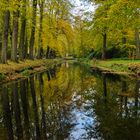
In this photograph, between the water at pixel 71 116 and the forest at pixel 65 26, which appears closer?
the water at pixel 71 116

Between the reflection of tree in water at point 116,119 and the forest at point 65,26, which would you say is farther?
the forest at point 65,26

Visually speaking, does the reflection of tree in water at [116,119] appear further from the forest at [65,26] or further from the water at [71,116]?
the forest at [65,26]

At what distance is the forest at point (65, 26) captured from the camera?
82.8 feet

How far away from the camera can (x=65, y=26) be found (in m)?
60.6

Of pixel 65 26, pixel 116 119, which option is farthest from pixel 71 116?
pixel 65 26

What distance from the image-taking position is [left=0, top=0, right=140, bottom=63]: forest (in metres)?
25.2

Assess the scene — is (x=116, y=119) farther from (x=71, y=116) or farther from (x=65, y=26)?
(x=65, y=26)

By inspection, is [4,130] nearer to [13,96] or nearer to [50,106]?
[50,106]

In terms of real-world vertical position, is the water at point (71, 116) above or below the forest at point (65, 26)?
below

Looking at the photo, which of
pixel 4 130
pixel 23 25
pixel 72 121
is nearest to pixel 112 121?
pixel 72 121

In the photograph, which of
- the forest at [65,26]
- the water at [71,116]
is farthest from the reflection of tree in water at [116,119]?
the forest at [65,26]

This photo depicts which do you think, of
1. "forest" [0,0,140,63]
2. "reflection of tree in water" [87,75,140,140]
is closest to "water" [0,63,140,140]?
"reflection of tree in water" [87,75,140,140]

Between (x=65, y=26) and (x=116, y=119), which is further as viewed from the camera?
(x=65, y=26)

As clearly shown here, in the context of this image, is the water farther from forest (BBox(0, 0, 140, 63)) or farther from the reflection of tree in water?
forest (BBox(0, 0, 140, 63))
